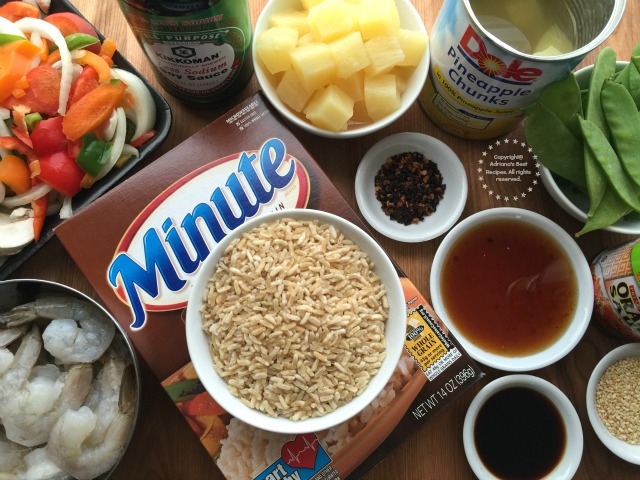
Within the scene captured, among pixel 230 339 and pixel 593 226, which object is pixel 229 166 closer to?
pixel 230 339

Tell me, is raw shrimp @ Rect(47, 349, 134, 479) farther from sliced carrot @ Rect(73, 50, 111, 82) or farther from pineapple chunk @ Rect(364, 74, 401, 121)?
pineapple chunk @ Rect(364, 74, 401, 121)

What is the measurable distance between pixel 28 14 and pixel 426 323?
1.06 metres

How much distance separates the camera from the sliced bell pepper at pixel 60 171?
1.09 m

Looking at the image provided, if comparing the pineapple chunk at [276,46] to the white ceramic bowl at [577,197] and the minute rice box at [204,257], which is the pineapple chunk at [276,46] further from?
the white ceramic bowl at [577,197]

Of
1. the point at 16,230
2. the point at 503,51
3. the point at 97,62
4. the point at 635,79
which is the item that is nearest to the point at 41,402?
the point at 16,230

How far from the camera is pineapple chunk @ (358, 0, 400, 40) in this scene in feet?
3.54

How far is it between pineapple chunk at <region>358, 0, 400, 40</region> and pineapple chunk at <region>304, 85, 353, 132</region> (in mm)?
130

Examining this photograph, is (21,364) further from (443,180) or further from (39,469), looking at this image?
(443,180)

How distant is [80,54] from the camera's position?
1127mm

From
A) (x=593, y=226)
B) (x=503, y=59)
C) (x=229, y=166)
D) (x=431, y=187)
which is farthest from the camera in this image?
(x=431, y=187)

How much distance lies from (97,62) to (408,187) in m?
0.72

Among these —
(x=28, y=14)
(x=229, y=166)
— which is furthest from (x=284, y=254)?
(x=28, y=14)

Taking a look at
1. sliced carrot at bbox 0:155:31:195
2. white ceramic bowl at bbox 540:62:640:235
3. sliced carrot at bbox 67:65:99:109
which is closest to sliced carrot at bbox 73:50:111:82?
sliced carrot at bbox 67:65:99:109

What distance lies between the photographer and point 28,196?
1.13 meters
